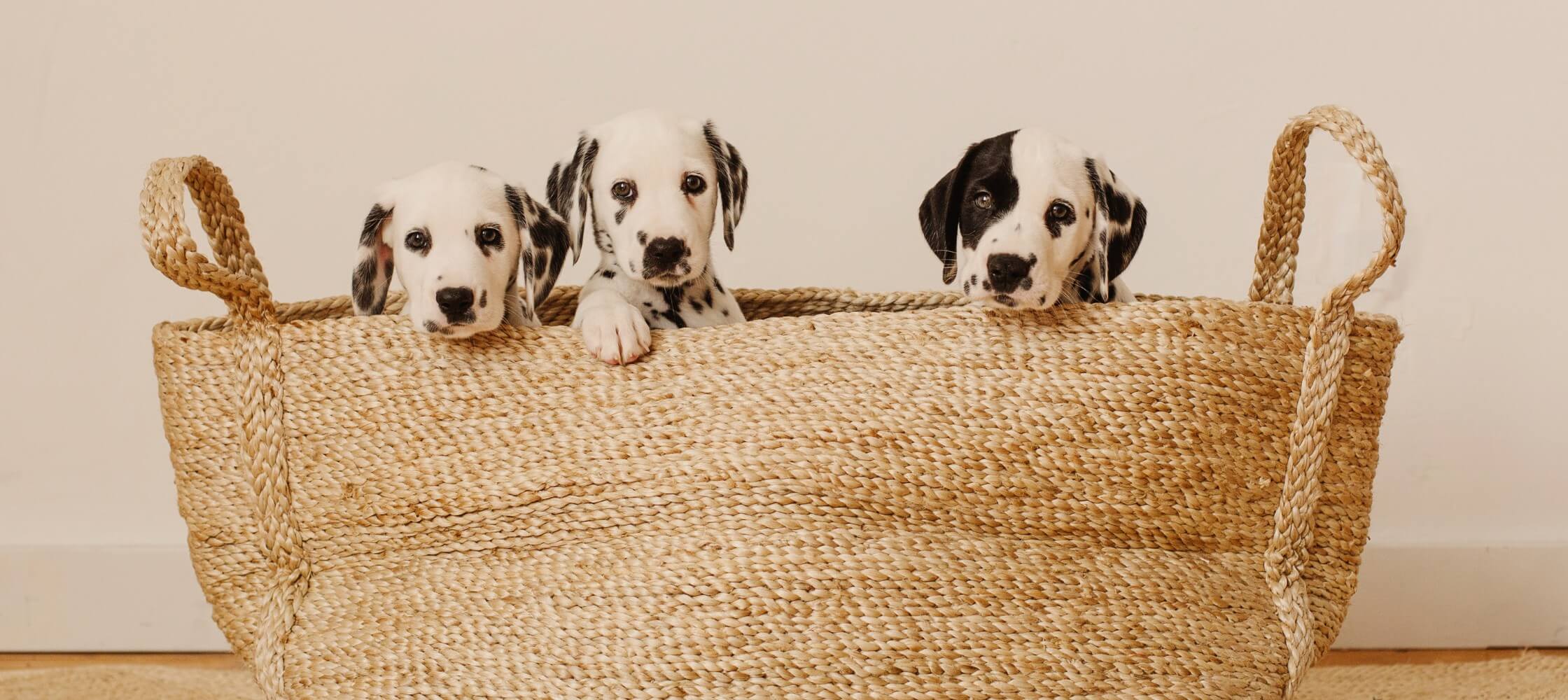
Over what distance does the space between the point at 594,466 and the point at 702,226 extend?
482 millimetres

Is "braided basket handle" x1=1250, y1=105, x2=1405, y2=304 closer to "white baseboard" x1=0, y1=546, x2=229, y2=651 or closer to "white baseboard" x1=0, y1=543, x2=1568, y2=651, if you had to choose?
"white baseboard" x1=0, y1=543, x2=1568, y2=651

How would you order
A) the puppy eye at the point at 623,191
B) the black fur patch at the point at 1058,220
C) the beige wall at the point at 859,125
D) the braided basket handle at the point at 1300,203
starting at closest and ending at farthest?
the braided basket handle at the point at 1300,203 < the black fur patch at the point at 1058,220 < the puppy eye at the point at 623,191 < the beige wall at the point at 859,125

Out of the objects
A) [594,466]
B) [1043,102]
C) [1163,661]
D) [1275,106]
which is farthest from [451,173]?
[1275,106]

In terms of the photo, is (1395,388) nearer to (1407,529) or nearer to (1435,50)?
(1407,529)

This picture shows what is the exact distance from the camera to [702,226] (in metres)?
1.97

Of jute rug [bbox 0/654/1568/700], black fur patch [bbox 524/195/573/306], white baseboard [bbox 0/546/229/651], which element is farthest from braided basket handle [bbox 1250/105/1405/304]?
white baseboard [bbox 0/546/229/651]

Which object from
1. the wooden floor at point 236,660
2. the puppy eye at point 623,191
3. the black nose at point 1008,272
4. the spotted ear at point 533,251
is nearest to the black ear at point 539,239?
the spotted ear at point 533,251

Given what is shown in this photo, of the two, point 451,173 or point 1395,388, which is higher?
point 451,173

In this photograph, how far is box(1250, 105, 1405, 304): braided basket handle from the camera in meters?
1.61

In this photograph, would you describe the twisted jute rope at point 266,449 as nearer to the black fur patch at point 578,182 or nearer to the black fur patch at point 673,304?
the black fur patch at point 578,182

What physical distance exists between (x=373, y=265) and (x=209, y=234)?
0.29m

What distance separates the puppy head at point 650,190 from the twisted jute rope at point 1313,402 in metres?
0.93

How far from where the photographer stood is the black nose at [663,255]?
1.86 meters

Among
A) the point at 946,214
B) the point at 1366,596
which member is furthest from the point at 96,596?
the point at 1366,596
